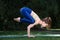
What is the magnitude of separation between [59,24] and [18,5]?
249cm

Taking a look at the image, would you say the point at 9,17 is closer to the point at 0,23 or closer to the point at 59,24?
the point at 0,23

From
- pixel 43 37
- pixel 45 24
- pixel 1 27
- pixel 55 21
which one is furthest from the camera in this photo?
pixel 55 21

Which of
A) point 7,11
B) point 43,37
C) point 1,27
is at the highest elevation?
point 7,11

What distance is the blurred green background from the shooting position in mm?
12969

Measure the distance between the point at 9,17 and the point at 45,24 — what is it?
641cm

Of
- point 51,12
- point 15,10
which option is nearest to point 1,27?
point 15,10

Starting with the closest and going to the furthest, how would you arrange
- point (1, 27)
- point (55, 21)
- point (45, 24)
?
point (45, 24)
point (1, 27)
point (55, 21)

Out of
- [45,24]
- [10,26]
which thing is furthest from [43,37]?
[10,26]

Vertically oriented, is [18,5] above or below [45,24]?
above

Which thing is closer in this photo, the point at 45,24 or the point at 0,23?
the point at 45,24

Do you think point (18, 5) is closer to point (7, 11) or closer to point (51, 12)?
point (7, 11)

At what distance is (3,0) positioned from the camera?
1309 centimetres

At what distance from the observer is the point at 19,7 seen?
13.5 meters

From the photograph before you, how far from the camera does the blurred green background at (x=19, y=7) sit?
42.5 feet
